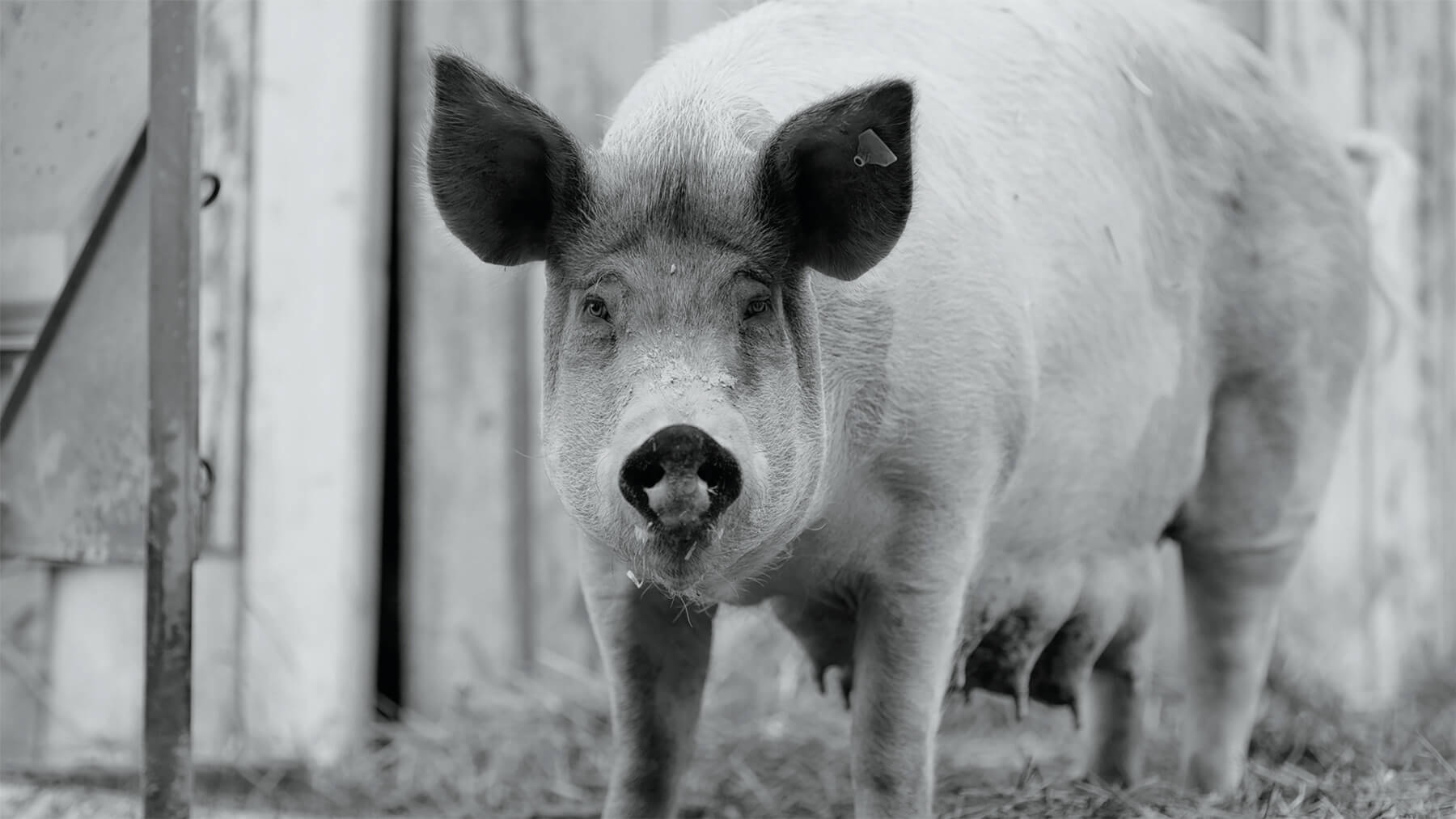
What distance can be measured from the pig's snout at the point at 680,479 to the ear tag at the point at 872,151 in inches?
20.0

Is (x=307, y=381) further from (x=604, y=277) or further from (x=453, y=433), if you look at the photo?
(x=604, y=277)

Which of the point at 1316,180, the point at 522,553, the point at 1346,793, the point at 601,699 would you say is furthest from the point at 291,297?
the point at 1346,793

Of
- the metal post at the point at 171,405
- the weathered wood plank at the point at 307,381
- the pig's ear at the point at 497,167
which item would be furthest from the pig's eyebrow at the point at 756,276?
the weathered wood plank at the point at 307,381

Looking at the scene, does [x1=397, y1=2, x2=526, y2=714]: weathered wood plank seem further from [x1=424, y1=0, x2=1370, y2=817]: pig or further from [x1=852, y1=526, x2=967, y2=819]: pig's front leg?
[x1=852, y1=526, x2=967, y2=819]: pig's front leg

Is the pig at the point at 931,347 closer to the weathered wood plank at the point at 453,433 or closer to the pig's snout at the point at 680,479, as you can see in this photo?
the pig's snout at the point at 680,479

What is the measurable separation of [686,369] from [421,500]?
280cm

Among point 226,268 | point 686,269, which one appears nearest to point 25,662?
point 226,268

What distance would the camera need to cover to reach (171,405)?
9.49ft

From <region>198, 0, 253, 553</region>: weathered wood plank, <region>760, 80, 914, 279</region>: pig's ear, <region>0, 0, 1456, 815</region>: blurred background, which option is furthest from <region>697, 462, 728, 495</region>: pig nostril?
<region>198, 0, 253, 553</region>: weathered wood plank

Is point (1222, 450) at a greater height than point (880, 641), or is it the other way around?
point (1222, 450)

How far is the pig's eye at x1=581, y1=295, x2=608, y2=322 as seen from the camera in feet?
8.23

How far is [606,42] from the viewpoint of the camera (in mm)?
5039

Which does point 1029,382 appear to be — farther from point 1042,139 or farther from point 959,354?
point 1042,139

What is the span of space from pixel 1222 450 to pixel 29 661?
3231mm
